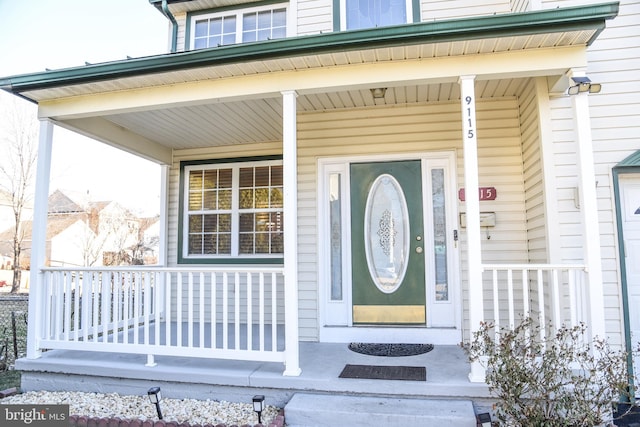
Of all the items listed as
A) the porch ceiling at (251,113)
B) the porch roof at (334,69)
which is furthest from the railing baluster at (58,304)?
the porch ceiling at (251,113)

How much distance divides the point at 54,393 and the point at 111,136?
2875mm

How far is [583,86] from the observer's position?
3.14m

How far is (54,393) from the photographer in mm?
3877

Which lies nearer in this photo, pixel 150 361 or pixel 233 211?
pixel 150 361

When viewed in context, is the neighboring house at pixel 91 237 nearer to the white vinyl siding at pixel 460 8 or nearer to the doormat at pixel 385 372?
the doormat at pixel 385 372

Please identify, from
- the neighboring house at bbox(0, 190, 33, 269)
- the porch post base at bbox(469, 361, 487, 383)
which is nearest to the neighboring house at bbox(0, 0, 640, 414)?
the porch post base at bbox(469, 361, 487, 383)

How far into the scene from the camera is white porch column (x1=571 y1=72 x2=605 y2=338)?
305cm

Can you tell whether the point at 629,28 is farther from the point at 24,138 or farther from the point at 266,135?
the point at 24,138

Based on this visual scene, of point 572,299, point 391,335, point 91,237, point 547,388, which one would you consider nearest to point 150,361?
point 391,335

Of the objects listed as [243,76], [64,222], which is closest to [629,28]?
[243,76]

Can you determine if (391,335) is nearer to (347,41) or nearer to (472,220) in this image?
(472,220)

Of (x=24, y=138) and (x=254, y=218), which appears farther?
(x=24, y=138)

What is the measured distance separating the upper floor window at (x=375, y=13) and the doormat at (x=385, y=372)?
4.01m

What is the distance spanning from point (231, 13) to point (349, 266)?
4.08 metres
